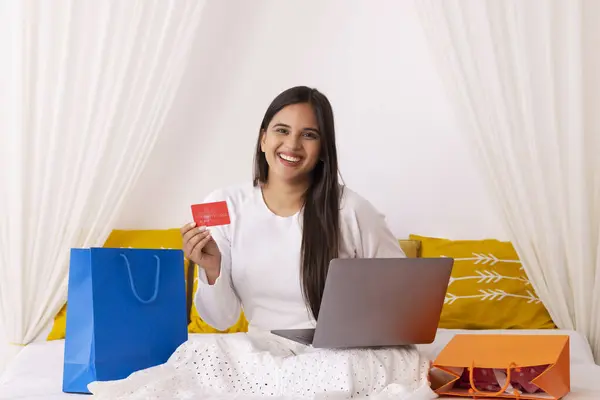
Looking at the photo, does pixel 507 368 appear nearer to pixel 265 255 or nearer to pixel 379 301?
pixel 379 301

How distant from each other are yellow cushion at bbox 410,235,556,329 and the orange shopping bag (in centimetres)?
94

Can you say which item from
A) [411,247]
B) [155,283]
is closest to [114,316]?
[155,283]

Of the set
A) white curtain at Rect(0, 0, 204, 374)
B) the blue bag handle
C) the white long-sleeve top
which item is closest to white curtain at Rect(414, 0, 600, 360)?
the white long-sleeve top

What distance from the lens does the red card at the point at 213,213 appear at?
1976 mm

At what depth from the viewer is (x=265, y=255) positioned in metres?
2.22

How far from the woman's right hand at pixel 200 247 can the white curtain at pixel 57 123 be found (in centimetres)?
89

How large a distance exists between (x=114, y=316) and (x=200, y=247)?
32 centimetres

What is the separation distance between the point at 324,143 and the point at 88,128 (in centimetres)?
102

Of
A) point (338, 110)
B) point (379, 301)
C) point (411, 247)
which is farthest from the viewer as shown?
point (338, 110)

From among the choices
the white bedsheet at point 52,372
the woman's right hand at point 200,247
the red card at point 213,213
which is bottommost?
the white bedsheet at point 52,372

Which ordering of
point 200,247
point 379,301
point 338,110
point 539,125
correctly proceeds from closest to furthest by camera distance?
point 379,301 < point 200,247 < point 539,125 < point 338,110

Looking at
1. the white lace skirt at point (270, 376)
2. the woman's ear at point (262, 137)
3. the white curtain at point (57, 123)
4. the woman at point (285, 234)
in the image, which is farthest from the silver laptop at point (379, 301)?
the white curtain at point (57, 123)

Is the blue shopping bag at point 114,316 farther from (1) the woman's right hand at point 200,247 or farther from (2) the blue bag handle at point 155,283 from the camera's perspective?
(1) the woman's right hand at point 200,247

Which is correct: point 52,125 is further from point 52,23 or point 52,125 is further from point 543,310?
point 543,310
